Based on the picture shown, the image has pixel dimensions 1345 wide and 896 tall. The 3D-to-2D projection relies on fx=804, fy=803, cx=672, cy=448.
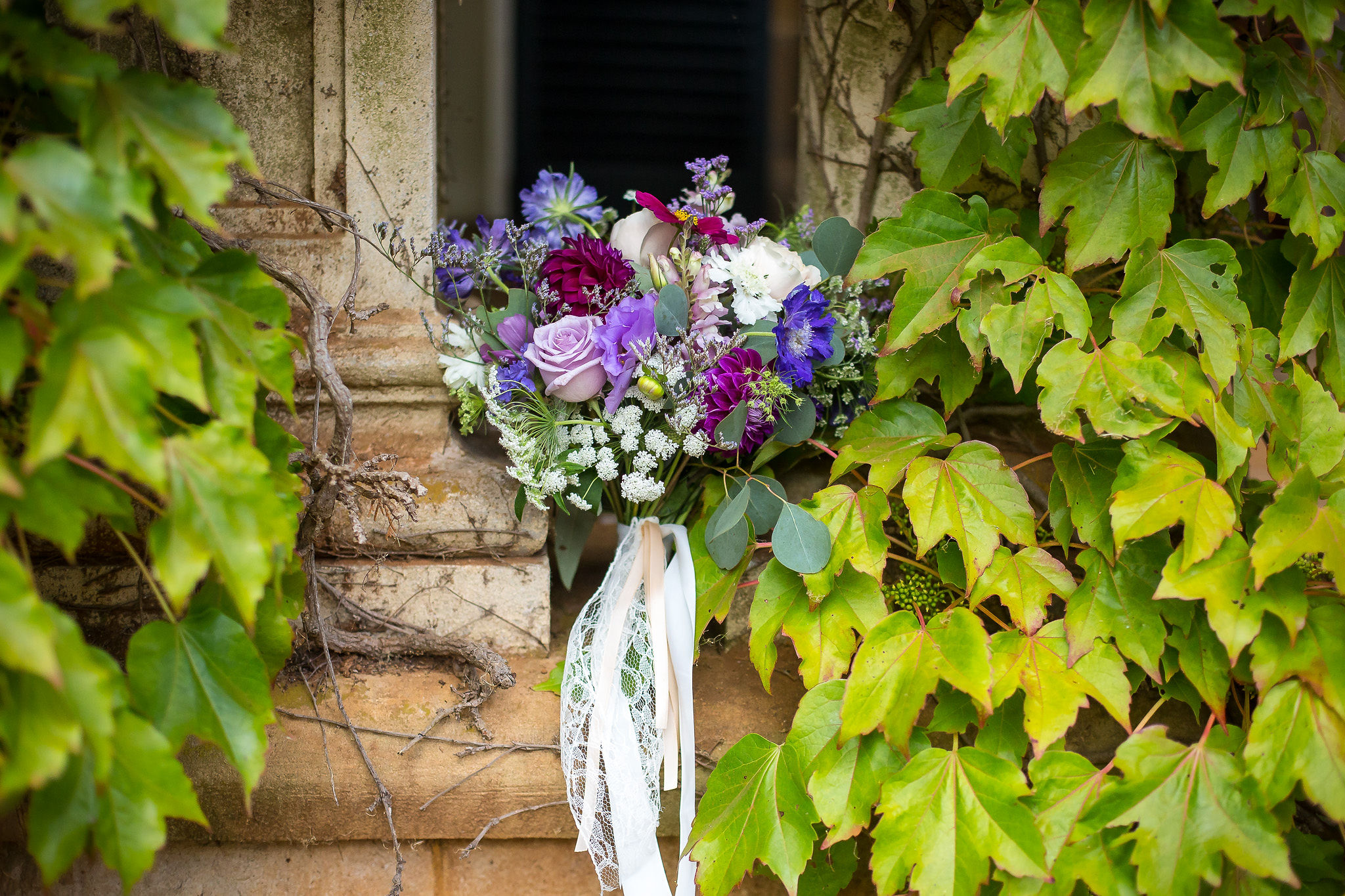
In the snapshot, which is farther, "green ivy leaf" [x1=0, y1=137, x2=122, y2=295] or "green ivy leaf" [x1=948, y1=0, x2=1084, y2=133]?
"green ivy leaf" [x1=948, y1=0, x2=1084, y2=133]

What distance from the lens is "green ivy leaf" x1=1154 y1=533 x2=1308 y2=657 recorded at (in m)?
0.85

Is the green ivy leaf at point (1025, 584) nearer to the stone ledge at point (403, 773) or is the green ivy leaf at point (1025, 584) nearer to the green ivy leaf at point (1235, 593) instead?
the green ivy leaf at point (1235, 593)

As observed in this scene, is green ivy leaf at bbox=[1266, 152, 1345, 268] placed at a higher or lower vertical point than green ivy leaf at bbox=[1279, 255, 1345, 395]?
higher

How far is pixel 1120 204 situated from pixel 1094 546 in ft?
1.40

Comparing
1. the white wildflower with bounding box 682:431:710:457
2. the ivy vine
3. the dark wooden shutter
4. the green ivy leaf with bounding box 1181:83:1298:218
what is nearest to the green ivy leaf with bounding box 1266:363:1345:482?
the ivy vine

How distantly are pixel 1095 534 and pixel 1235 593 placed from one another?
0.51 ft

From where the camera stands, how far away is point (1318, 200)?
989 mm

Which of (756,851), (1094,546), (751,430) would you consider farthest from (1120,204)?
(756,851)

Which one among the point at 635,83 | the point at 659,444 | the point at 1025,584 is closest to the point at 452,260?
the point at 659,444

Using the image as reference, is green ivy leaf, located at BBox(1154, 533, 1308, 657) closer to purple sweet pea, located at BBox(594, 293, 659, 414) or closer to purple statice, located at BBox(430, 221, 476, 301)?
purple sweet pea, located at BBox(594, 293, 659, 414)

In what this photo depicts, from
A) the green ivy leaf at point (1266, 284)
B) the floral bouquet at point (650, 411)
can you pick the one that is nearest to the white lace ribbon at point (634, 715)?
the floral bouquet at point (650, 411)

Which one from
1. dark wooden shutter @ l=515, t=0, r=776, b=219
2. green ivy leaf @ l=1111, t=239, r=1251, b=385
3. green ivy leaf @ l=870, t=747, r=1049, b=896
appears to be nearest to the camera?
green ivy leaf @ l=870, t=747, r=1049, b=896

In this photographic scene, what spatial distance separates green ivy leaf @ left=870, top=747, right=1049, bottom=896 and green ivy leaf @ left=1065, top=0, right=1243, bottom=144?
745mm

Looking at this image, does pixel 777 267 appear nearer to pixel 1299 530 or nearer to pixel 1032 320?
pixel 1032 320
